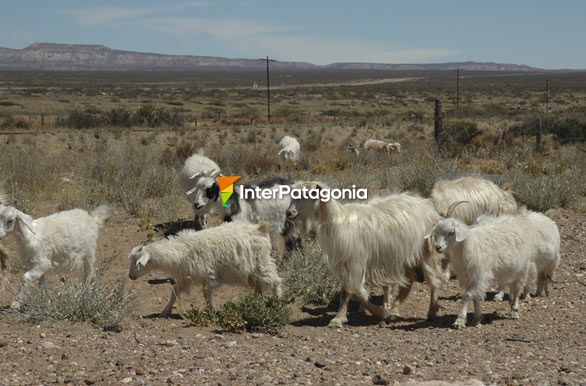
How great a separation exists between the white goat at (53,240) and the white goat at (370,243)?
8.76ft

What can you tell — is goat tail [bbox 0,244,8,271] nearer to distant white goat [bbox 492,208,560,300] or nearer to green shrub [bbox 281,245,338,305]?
green shrub [bbox 281,245,338,305]

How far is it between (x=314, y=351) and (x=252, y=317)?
104cm

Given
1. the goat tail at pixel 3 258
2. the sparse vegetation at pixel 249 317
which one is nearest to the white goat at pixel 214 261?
the sparse vegetation at pixel 249 317

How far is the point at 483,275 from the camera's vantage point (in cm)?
867

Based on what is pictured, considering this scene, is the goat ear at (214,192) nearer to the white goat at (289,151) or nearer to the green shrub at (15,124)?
the white goat at (289,151)

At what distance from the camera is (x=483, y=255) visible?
28.6 ft

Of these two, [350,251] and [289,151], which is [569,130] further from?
[350,251]

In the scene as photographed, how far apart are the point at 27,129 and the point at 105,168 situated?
20801mm

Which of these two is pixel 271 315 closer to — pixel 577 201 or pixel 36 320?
pixel 36 320

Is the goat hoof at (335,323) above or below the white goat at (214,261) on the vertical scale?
below

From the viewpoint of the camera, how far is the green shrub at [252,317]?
8023 mm

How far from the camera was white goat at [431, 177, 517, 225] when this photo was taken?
10.6 m

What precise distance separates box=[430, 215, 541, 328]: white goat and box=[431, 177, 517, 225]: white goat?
1.32m

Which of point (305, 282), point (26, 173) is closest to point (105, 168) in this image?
point (26, 173)
